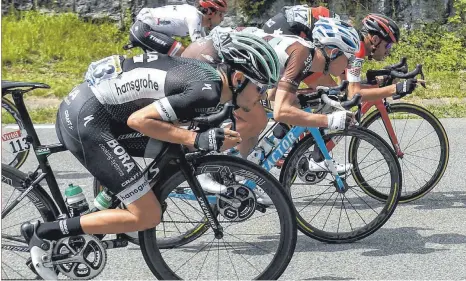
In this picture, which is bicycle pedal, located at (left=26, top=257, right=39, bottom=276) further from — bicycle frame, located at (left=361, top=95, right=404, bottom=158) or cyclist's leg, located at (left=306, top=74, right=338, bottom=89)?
bicycle frame, located at (left=361, top=95, right=404, bottom=158)

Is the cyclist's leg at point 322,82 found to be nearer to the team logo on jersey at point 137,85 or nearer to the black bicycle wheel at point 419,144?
the black bicycle wheel at point 419,144

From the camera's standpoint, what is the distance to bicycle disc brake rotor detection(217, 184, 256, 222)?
5.73 m

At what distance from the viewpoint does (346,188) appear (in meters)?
7.04

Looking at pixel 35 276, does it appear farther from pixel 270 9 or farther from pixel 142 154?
pixel 270 9

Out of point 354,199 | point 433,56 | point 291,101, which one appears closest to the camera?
point 291,101

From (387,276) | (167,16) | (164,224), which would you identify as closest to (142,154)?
(164,224)

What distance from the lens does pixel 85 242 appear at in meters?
5.45

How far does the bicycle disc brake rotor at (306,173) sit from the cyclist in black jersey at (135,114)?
4.94 ft

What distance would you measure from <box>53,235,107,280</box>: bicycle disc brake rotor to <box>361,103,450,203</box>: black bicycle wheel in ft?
9.55

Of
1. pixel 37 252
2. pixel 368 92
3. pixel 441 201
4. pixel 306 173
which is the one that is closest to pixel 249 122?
pixel 306 173

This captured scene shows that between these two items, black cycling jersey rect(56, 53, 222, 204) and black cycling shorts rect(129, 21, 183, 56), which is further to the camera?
black cycling shorts rect(129, 21, 183, 56)

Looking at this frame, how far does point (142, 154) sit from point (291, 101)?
1418 millimetres

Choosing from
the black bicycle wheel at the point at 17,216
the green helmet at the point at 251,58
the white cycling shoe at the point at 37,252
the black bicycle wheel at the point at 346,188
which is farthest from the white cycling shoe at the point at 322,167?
the white cycling shoe at the point at 37,252

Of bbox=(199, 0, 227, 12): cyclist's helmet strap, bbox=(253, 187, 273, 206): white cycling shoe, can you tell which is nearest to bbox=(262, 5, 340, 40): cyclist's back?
bbox=(199, 0, 227, 12): cyclist's helmet strap
